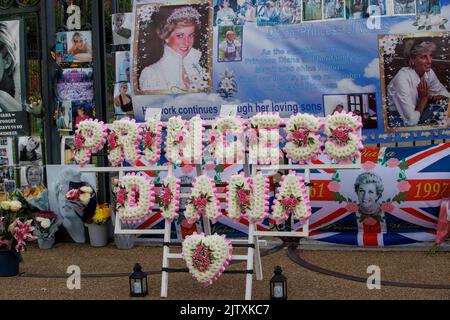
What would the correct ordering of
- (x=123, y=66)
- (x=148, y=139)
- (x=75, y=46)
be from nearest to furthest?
1. (x=148, y=139)
2. (x=123, y=66)
3. (x=75, y=46)

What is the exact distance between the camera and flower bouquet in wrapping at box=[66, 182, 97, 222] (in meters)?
7.86

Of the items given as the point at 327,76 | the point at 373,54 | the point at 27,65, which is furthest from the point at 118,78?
the point at 373,54

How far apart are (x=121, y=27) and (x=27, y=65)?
4.74ft

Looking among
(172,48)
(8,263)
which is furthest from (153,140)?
(172,48)

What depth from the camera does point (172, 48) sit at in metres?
7.75

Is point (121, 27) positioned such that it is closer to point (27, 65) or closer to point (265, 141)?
point (27, 65)

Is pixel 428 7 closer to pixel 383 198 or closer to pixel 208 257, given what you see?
pixel 383 198

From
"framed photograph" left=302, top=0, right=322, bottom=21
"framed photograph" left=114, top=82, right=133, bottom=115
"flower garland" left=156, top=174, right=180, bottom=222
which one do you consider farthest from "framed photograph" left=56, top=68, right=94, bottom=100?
"flower garland" left=156, top=174, right=180, bottom=222

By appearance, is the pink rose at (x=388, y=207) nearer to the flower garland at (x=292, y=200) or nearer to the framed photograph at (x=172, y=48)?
the flower garland at (x=292, y=200)

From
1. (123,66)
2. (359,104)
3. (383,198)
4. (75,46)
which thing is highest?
(75,46)

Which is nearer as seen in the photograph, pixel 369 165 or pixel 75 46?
pixel 369 165

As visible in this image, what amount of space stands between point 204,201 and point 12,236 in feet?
7.26

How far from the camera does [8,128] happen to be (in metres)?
8.59

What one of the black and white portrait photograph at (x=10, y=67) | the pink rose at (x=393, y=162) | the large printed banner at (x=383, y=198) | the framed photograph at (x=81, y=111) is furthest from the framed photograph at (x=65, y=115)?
the pink rose at (x=393, y=162)
